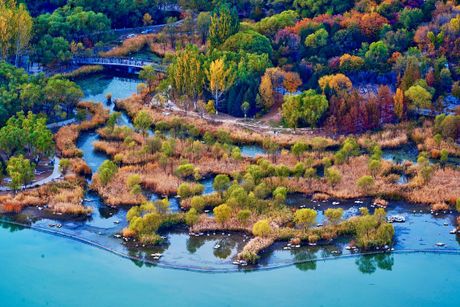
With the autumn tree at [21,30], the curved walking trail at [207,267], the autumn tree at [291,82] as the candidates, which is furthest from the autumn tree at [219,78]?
the curved walking trail at [207,267]

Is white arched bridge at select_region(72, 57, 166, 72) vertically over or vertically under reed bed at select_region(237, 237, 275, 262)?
over

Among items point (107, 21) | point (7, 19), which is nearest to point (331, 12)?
point (107, 21)

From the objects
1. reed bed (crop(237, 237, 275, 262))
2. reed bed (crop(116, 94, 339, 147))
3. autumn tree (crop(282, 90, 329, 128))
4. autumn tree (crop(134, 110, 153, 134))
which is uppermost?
autumn tree (crop(282, 90, 329, 128))

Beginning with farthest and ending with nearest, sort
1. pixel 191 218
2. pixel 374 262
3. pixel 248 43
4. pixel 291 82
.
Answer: pixel 248 43, pixel 291 82, pixel 191 218, pixel 374 262

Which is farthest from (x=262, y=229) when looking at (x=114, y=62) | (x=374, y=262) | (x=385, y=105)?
(x=114, y=62)

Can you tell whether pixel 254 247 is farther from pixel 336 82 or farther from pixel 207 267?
pixel 336 82

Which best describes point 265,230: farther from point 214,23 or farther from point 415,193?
point 214,23

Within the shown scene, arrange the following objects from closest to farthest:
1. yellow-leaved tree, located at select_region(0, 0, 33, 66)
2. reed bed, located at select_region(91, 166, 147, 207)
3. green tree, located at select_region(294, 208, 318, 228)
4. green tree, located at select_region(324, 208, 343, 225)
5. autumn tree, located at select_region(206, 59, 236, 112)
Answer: green tree, located at select_region(294, 208, 318, 228) < green tree, located at select_region(324, 208, 343, 225) < reed bed, located at select_region(91, 166, 147, 207) < autumn tree, located at select_region(206, 59, 236, 112) < yellow-leaved tree, located at select_region(0, 0, 33, 66)

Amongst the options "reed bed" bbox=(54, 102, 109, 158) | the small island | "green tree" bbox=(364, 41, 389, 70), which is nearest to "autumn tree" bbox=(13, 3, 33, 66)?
the small island

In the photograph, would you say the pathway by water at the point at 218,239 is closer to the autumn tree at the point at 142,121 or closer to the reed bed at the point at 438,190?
the reed bed at the point at 438,190

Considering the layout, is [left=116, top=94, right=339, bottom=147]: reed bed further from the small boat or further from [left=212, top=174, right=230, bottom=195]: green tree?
the small boat

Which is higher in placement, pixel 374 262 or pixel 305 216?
pixel 305 216
